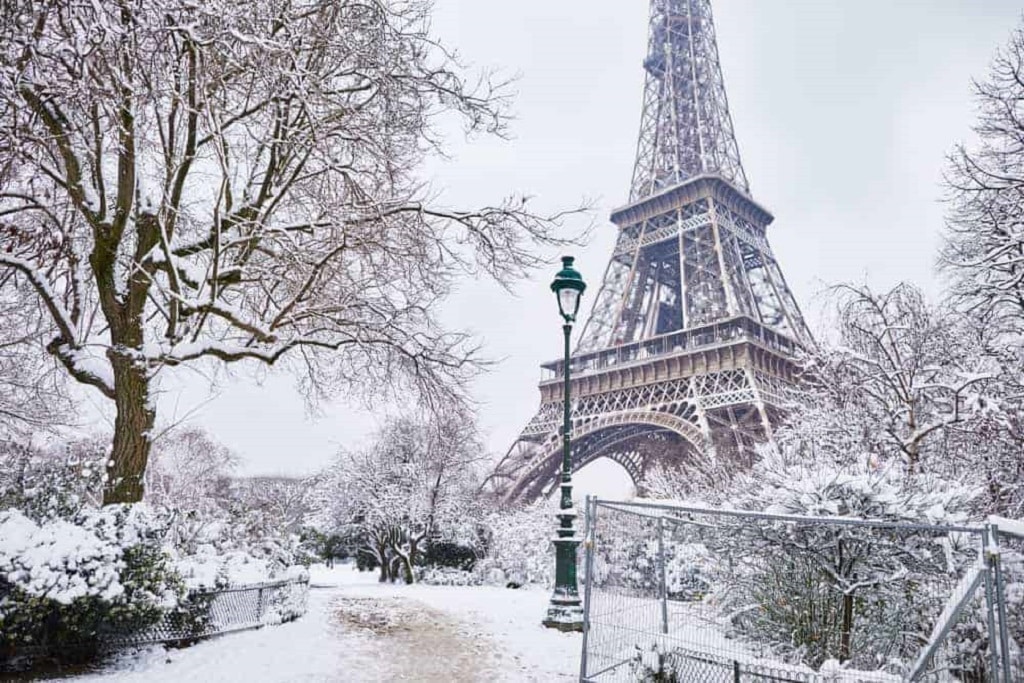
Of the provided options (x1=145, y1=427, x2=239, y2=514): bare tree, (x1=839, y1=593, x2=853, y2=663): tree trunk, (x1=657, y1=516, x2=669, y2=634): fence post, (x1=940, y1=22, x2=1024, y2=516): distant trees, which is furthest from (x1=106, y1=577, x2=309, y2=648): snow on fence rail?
(x1=145, y1=427, x2=239, y2=514): bare tree

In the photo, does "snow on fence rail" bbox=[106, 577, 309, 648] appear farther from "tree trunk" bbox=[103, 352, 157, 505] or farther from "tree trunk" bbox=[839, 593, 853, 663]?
"tree trunk" bbox=[839, 593, 853, 663]

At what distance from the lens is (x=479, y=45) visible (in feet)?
33.2

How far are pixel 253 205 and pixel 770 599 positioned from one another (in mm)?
7458

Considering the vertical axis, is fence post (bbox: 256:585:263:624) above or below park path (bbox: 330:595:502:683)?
above

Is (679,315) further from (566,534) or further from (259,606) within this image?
(259,606)

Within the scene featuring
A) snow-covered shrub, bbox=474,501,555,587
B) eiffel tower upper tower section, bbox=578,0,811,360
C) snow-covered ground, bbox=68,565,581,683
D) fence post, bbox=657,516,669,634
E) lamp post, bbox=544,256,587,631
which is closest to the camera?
fence post, bbox=657,516,669,634

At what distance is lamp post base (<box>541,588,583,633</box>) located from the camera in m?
8.49

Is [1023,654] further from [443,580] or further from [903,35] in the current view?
[903,35]

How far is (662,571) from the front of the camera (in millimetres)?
5461

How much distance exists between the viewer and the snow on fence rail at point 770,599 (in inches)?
168

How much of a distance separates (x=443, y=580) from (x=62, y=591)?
626 inches

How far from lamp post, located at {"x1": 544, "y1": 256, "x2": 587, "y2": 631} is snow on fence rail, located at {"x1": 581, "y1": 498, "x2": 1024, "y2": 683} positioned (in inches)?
128

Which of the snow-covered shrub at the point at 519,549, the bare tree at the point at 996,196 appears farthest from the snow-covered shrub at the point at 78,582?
the snow-covered shrub at the point at 519,549

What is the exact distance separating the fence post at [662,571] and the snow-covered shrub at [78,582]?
4.50 m
